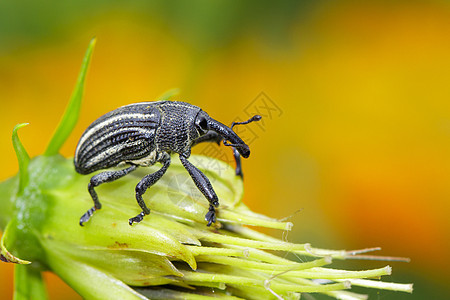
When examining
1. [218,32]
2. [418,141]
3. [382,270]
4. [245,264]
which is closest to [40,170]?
[245,264]

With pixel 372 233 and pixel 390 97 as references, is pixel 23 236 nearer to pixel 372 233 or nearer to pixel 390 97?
pixel 372 233

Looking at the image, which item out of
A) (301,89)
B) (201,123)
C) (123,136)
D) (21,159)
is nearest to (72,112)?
(21,159)

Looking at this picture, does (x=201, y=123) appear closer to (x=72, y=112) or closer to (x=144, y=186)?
(x=144, y=186)

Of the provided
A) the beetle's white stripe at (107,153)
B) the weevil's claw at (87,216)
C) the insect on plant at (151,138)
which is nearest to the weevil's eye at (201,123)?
the insect on plant at (151,138)

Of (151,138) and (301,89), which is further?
(301,89)

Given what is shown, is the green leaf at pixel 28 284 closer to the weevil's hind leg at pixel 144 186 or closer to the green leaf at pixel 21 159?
the green leaf at pixel 21 159

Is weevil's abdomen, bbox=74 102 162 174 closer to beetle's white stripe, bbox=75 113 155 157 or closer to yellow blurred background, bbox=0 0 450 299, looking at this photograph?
beetle's white stripe, bbox=75 113 155 157

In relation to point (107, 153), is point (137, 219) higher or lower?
lower
